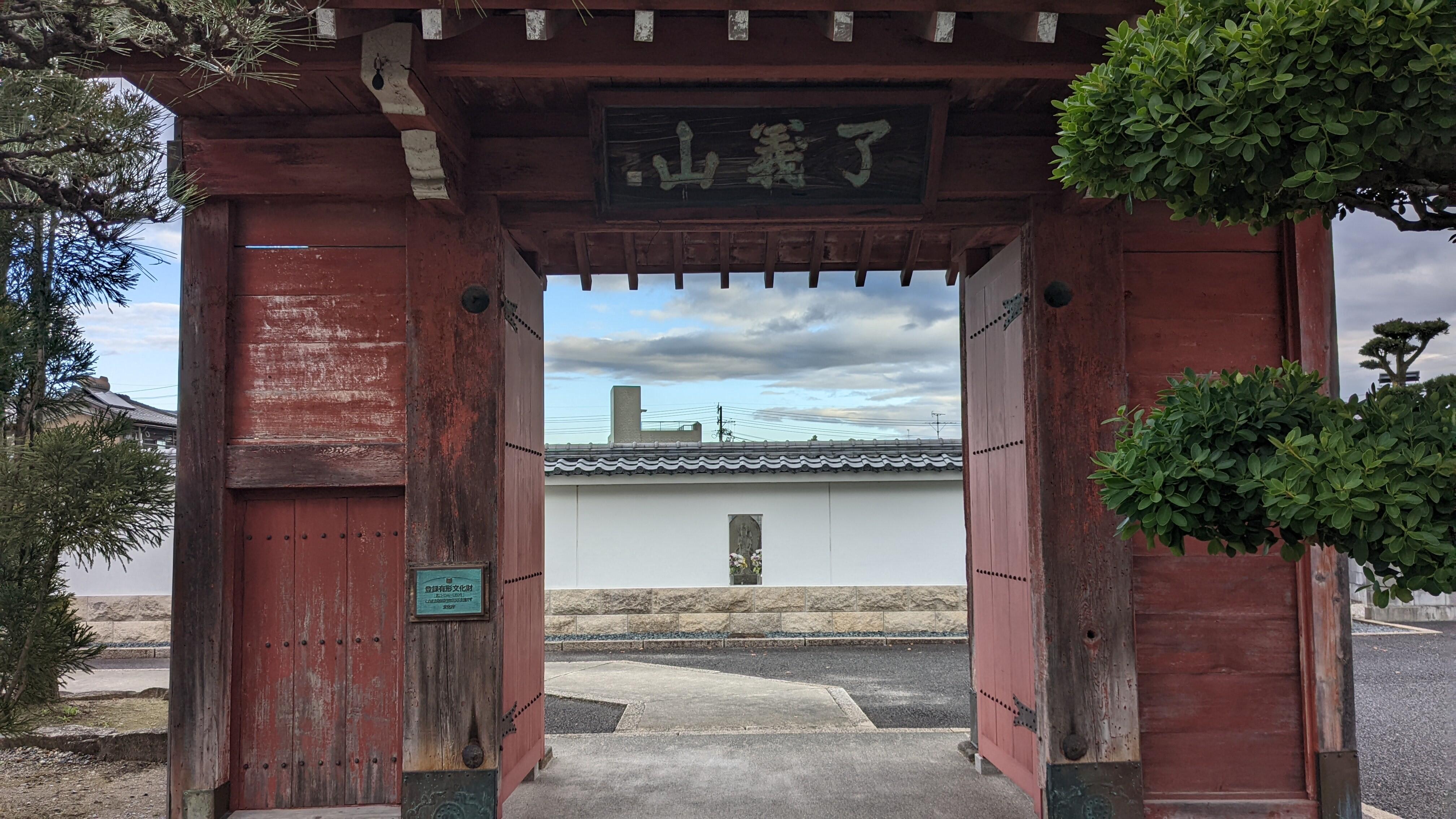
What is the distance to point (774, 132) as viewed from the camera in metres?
4.32

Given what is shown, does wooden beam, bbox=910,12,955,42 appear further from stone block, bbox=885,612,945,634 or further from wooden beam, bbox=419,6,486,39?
stone block, bbox=885,612,945,634

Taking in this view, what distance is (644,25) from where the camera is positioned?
11.5 ft

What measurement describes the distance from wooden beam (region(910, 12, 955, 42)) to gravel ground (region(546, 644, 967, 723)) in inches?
225

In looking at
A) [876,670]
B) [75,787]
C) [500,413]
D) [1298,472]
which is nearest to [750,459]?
[876,670]

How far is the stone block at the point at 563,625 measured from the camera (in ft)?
43.7

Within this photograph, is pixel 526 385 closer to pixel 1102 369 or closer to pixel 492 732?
pixel 492 732

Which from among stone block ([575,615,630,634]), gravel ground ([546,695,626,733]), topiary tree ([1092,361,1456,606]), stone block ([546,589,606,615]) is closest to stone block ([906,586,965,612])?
stone block ([575,615,630,634])

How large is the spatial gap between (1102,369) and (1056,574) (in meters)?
1.00

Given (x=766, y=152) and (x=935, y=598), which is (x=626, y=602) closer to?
(x=935, y=598)

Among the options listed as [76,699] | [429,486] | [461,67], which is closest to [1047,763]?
[429,486]

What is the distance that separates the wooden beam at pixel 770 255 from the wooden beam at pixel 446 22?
91.3 inches

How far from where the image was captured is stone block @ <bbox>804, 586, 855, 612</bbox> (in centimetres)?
1330

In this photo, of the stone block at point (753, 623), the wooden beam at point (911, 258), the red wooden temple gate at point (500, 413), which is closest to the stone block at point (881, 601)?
the stone block at point (753, 623)

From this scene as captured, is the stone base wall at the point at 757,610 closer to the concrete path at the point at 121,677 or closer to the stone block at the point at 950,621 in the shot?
the stone block at the point at 950,621
